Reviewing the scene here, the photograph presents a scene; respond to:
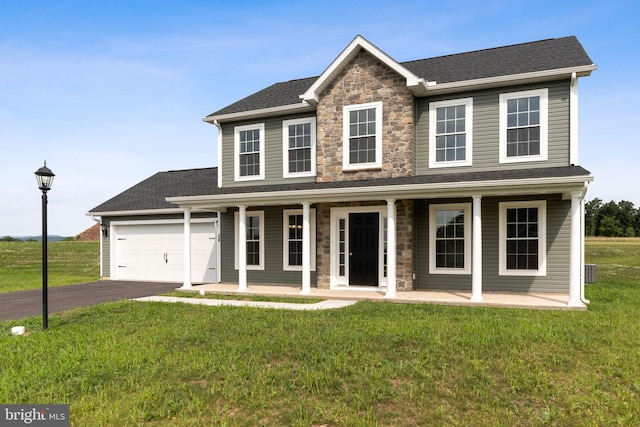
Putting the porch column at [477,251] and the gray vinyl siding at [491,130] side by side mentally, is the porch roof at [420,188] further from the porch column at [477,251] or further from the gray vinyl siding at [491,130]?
the gray vinyl siding at [491,130]

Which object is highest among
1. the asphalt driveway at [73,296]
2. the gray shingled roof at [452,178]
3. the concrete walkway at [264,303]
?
the gray shingled roof at [452,178]

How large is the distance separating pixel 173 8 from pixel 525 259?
1214cm

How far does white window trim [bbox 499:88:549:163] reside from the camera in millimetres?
10758

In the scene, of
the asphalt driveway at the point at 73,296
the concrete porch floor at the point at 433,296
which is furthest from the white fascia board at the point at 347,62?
the asphalt driveway at the point at 73,296

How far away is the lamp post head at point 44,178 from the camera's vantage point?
7840 millimetres

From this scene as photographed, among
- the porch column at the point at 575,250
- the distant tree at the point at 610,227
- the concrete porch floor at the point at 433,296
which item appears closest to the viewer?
the porch column at the point at 575,250

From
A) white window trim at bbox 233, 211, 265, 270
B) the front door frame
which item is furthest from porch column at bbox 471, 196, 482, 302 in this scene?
white window trim at bbox 233, 211, 265, 270

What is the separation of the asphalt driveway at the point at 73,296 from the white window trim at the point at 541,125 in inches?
447

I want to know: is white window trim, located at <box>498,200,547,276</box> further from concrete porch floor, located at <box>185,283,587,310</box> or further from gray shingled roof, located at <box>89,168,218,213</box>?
gray shingled roof, located at <box>89,168,218,213</box>

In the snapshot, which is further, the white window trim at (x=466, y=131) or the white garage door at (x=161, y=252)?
the white garage door at (x=161, y=252)

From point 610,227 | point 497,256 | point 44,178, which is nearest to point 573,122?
point 497,256

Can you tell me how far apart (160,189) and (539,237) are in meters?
15.5

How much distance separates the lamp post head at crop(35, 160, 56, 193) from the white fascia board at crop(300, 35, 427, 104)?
722 centimetres

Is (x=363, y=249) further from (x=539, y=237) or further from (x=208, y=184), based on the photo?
(x=208, y=184)
